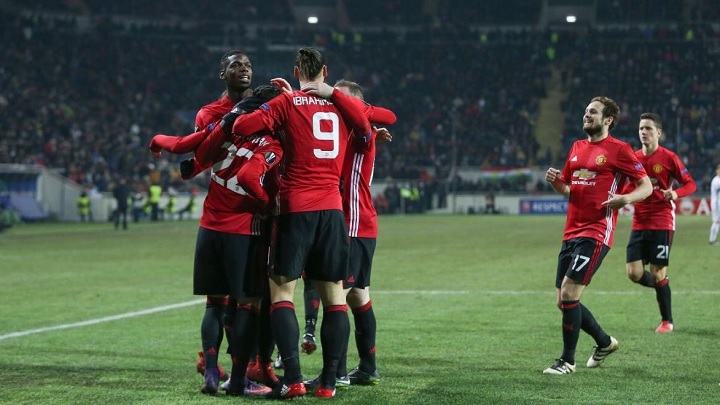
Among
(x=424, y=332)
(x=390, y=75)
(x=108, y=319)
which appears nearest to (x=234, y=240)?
(x=424, y=332)

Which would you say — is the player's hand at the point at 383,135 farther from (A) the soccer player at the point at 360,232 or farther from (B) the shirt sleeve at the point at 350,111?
(B) the shirt sleeve at the point at 350,111

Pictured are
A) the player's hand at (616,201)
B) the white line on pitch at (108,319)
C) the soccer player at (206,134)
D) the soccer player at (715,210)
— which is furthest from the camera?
the soccer player at (715,210)

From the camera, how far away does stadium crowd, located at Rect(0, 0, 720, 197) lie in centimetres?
5247

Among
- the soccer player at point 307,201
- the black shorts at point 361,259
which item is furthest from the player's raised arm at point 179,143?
the black shorts at point 361,259

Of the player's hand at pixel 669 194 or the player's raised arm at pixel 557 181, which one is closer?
the player's raised arm at pixel 557 181

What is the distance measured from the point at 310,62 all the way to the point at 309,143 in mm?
547

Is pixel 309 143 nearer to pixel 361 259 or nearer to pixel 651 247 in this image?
pixel 361 259

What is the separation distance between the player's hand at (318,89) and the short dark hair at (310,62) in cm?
6

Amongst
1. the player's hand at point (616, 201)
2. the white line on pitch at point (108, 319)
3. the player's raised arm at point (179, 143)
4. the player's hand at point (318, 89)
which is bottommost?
the white line on pitch at point (108, 319)

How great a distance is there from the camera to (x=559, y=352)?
32.4 ft

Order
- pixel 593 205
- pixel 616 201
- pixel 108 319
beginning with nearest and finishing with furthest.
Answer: pixel 616 201 < pixel 593 205 < pixel 108 319

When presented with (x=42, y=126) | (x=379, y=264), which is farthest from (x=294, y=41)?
(x=379, y=264)

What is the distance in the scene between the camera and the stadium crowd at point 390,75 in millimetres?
52469

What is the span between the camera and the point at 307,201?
717cm
